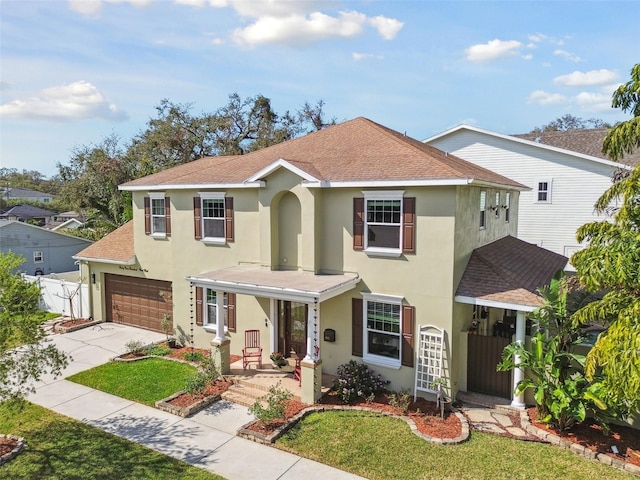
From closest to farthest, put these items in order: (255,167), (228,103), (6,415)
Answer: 1. (6,415)
2. (255,167)
3. (228,103)

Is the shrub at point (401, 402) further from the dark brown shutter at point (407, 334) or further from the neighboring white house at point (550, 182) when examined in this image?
the neighboring white house at point (550, 182)

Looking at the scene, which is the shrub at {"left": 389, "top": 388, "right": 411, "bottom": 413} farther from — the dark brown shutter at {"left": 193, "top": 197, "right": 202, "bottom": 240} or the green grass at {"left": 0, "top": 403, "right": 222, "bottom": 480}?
the dark brown shutter at {"left": 193, "top": 197, "right": 202, "bottom": 240}

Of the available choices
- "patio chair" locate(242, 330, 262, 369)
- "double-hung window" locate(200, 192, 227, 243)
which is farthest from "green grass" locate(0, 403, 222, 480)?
"double-hung window" locate(200, 192, 227, 243)

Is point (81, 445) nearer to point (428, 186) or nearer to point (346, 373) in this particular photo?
point (346, 373)

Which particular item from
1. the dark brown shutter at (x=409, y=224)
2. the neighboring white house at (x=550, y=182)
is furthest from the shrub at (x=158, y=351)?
the neighboring white house at (x=550, y=182)

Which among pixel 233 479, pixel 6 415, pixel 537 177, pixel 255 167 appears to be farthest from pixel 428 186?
pixel 537 177

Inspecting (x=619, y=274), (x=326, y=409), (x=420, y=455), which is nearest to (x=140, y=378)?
(x=326, y=409)
